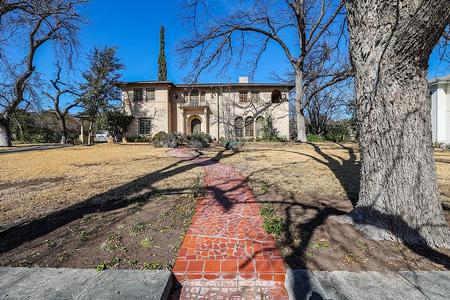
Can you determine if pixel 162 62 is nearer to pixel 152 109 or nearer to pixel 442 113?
pixel 152 109

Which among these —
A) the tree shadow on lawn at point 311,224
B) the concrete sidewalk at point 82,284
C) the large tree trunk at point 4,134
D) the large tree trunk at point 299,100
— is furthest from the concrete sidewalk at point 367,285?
the large tree trunk at point 4,134

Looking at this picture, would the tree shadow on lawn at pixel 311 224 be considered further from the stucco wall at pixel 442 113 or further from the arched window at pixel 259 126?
the arched window at pixel 259 126

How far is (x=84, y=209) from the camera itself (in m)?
3.81

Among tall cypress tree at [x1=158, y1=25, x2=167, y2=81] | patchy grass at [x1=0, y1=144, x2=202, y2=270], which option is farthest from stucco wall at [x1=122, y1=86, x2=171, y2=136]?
patchy grass at [x1=0, y1=144, x2=202, y2=270]

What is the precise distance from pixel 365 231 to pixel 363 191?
51cm

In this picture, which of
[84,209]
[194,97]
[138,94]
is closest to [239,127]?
[194,97]

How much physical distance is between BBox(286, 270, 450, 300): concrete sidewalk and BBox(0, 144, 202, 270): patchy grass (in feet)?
4.20

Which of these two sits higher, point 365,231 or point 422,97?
point 422,97

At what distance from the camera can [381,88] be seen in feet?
8.96

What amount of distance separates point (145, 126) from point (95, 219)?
20.4 meters

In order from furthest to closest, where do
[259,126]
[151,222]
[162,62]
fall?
[162,62] → [259,126] → [151,222]

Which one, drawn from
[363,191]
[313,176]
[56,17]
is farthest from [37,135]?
[363,191]

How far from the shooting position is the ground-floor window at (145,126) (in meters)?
22.5

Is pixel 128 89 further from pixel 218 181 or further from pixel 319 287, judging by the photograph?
pixel 319 287
